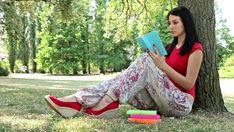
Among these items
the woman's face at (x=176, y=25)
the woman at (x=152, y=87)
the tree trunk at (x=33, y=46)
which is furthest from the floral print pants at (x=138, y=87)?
the tree trunk at (x=33, y=46)

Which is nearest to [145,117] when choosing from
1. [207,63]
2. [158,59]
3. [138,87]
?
[138,87]

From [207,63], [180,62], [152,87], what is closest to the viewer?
[152,87]

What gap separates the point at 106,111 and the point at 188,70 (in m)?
0.96

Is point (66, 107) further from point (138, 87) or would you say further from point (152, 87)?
point (152, 87)

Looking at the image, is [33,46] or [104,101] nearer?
[104,101]

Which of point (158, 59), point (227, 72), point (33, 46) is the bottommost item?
point (227, 72)

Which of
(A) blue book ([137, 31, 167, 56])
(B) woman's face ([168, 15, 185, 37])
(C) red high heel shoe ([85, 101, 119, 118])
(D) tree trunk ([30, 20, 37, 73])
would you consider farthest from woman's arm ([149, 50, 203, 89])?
(D) tree trunk ([30, 20, 37, 73])

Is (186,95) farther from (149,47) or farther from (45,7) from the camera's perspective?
(45,7)

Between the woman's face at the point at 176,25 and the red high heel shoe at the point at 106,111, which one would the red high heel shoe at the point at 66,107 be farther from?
the woman's face at the point at 176,25

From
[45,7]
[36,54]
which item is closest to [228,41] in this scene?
[36,54]

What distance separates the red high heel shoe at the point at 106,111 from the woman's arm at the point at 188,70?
605mm

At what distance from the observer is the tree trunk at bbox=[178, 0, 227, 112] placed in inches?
206

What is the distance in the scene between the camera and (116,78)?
13.9ft

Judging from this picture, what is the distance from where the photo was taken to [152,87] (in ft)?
13.8
